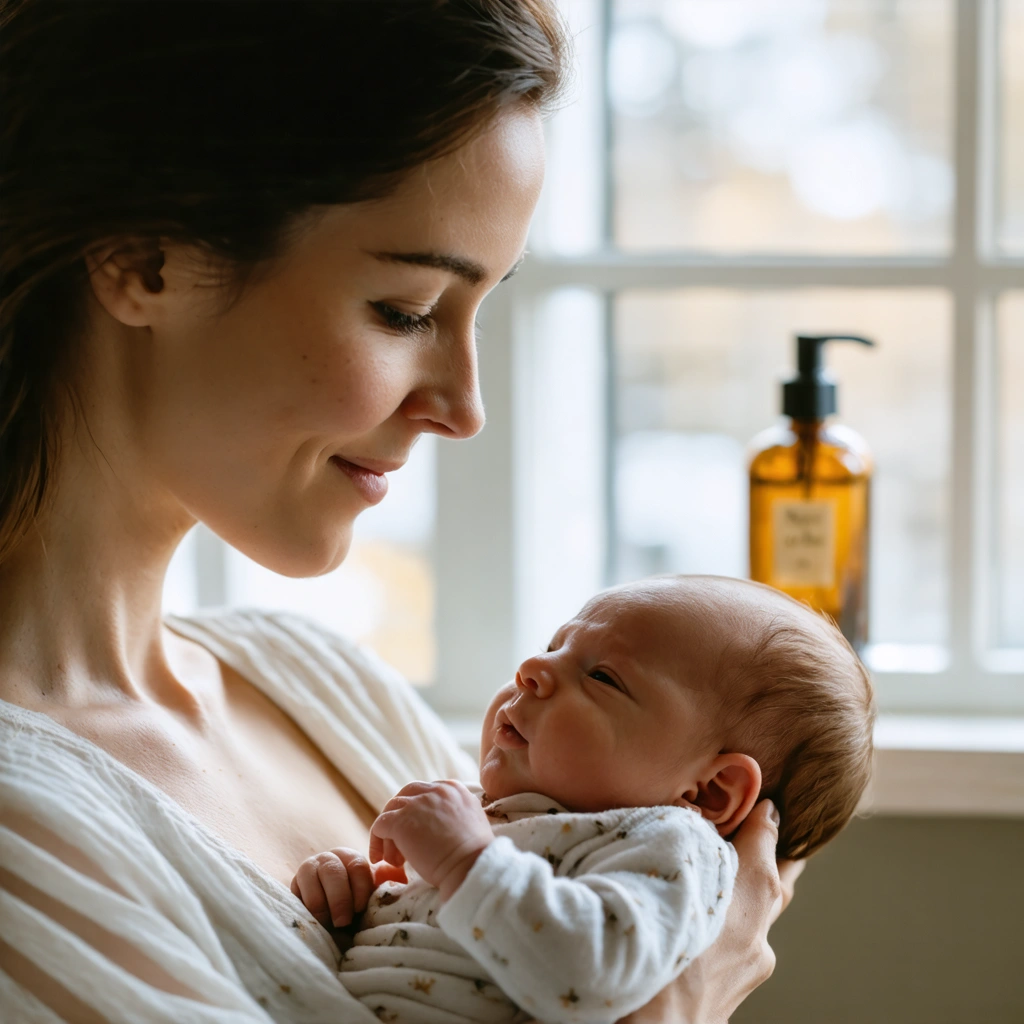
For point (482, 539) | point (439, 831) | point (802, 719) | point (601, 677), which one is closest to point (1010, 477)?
point (482, 539)

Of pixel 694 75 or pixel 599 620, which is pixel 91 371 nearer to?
pixel 599 620

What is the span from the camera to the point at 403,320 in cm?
108

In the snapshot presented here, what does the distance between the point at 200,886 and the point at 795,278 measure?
1257 mm

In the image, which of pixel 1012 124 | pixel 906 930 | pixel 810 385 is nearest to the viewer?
pixel 810 385

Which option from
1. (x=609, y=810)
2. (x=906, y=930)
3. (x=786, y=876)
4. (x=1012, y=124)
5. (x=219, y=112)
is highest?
(x=1012, y=124)

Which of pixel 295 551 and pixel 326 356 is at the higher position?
pixel 326 356

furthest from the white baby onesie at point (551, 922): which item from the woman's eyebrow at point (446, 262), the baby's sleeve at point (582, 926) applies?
the woman's eyebrow at point (446, 262)

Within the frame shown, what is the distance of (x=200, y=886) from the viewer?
3.19 feet

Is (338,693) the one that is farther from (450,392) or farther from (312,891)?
(450,392)

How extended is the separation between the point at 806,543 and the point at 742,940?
26.2 inches

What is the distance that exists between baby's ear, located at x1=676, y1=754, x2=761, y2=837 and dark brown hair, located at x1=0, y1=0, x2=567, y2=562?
59 cm

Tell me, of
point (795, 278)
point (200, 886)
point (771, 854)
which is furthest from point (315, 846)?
point (795, 278)

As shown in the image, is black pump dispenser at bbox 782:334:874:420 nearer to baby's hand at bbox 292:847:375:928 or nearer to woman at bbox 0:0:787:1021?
woman at bbox 0:0:787:1021

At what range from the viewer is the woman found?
938 mm
